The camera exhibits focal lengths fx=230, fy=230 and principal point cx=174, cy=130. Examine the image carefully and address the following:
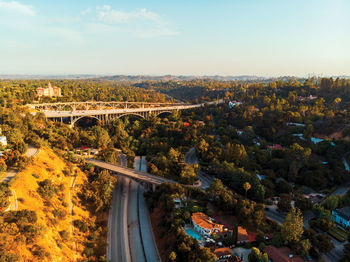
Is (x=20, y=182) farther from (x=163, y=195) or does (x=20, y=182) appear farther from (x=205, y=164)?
(x=205, y=164)

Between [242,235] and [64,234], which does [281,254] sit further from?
[64,234]

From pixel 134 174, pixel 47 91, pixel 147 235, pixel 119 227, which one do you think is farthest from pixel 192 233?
pixel 47 91

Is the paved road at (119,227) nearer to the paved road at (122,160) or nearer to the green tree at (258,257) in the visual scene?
the paved road at (122,160)

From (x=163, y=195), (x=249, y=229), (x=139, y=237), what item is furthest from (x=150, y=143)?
(x=249, y=229)

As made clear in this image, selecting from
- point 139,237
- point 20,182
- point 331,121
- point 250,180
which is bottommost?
point 139,237

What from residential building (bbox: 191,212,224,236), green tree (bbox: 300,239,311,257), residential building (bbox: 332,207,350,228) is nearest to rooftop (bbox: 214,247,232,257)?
residential building (bbox: 191,212,224,236)

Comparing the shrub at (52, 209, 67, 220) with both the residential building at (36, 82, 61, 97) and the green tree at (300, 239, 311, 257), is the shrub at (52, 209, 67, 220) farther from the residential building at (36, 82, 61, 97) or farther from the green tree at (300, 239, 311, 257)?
the residential building at (36, 82, 61, 97)
